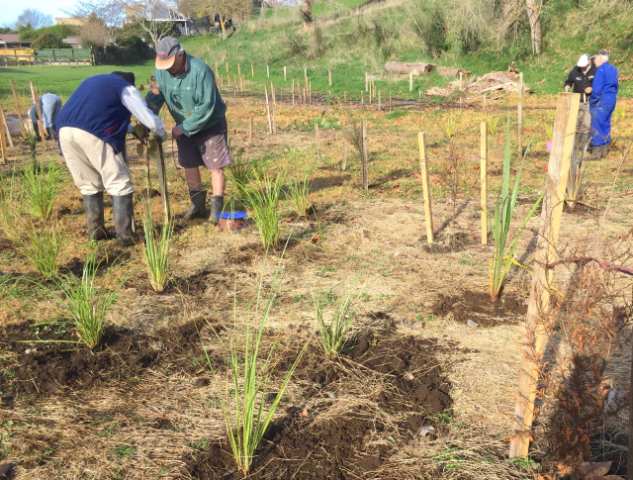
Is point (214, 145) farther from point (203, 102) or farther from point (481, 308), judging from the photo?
point (481, 308)

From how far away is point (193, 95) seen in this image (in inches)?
175

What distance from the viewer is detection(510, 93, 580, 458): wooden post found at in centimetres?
160

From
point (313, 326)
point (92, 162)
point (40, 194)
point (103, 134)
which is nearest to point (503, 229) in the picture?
point (313, 326)

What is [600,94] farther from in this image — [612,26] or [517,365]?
[612,26]

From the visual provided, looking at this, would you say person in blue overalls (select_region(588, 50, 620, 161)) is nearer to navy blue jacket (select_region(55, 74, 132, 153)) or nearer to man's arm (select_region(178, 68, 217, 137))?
man's arm (select_region(178, 68, 217, 137))

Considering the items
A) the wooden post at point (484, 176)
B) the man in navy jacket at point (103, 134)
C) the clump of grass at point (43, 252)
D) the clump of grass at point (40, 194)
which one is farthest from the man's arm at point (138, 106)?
the wooden post at point (484, 176)

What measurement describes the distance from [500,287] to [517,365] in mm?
835

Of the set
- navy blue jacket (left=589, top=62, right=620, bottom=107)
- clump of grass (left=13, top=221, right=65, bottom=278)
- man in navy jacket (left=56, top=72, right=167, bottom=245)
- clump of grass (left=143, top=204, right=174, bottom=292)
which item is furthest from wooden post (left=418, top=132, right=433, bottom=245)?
navy blue jacket (left=589, top=62, right=620, bottom=107)

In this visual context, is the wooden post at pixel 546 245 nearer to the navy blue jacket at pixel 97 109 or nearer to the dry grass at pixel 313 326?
the dry grass at pixel 313 326

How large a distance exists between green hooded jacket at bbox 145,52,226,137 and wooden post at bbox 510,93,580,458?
3.43 meters

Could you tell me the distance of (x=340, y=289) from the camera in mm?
3459

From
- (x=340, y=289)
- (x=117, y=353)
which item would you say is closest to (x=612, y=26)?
(x=340, y=289)

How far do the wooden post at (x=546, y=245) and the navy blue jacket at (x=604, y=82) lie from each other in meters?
6.91

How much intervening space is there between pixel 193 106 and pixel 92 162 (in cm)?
109
